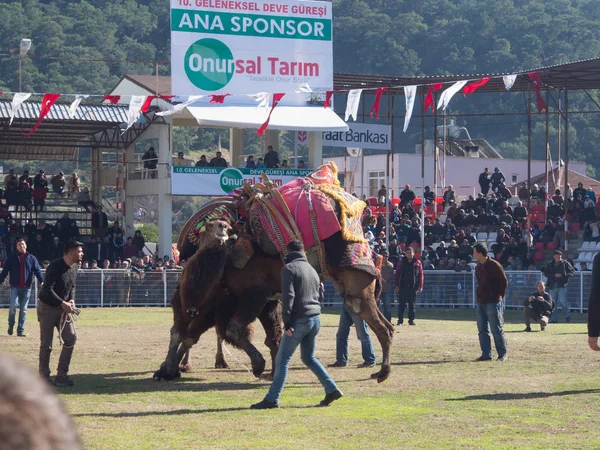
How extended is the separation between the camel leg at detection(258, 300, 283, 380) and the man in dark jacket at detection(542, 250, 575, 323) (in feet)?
43.4

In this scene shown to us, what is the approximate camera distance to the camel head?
39.4 ft

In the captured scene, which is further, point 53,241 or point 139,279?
point 53,241

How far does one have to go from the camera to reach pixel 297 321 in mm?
9734

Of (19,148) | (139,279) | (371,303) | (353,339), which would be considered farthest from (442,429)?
(19,148)

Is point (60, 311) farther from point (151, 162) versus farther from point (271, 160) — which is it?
point (151, 162)

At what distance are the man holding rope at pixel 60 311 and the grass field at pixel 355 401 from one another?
0.41 m

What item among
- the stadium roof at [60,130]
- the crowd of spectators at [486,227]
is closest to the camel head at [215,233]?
the crowd of spectators at [486,227]

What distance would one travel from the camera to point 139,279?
30.8 m

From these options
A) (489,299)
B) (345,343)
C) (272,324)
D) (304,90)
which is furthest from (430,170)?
(272,324)

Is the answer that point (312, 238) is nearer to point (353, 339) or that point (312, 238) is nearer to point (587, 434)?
point (587, 434)

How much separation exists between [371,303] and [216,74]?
24958mm

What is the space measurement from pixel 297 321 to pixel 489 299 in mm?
5906

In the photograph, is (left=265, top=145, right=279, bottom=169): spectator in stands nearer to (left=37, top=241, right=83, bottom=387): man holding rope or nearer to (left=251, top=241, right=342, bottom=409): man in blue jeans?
(left=37, top=241, right=83, bottom=387): man holding rope

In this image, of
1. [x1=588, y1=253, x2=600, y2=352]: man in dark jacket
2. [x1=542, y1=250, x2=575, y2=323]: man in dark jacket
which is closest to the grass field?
[x1=588, y1=253, x2=600, y2=352]: man in dark jacket
